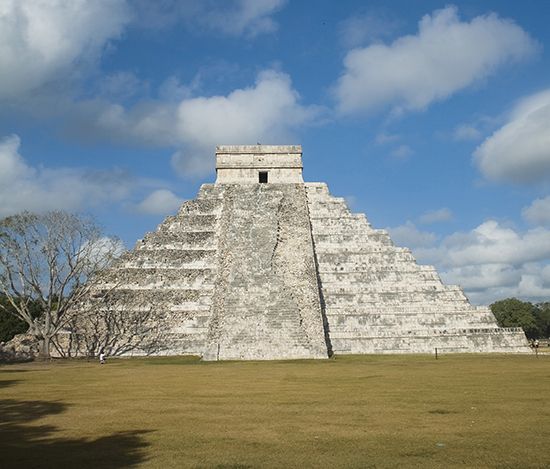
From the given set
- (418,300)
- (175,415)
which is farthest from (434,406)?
(418,300)

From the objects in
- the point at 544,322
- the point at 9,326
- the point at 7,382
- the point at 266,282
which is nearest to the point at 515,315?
the point at 544,322

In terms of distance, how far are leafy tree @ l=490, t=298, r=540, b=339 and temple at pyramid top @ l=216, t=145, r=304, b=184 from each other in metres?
46.9

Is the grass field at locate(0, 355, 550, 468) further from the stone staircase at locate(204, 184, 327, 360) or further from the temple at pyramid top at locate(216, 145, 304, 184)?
the temple at pyramid top at locate(216, 145, 304, 184)

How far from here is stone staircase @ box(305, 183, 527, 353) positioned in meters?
23.4

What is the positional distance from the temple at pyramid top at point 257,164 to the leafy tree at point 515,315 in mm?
46900

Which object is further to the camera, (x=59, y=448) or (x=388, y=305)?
(x=388, y=305)

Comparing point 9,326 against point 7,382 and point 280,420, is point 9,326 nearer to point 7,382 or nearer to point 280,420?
point 7,382

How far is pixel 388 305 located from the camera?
80.3ft

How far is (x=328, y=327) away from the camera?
23578mm

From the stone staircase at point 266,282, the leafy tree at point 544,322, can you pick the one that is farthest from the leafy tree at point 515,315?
the stone staircase at point 266,282

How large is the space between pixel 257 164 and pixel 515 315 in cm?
4971

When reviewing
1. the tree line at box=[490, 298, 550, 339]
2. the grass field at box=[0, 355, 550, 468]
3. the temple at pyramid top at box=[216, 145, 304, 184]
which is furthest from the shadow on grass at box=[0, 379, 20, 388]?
the tree line at box=[490, 298, 550, 339]

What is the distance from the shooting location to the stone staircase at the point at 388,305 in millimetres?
23375

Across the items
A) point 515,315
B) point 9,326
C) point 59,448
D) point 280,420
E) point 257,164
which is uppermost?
point 257,164
